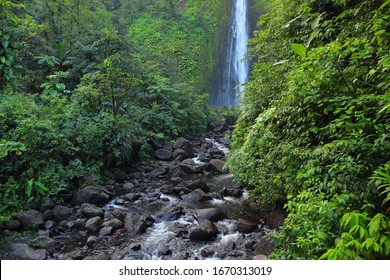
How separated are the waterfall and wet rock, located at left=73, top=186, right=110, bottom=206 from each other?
21.6 meters

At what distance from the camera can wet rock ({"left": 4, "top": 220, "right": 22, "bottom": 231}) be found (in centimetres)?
669

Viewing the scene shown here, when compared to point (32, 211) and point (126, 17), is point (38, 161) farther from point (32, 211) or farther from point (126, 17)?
point (126, 17)

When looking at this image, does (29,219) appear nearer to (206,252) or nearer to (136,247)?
(136,247)

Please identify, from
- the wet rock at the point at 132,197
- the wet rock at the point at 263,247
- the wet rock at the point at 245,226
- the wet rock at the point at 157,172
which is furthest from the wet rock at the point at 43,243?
the wet rock at the point at 157,172

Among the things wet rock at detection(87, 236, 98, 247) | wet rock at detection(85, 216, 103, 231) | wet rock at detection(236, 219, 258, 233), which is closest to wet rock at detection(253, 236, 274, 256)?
wet rock at detection(236, 219, 258, 233)

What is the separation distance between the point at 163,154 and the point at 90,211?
6267 mm

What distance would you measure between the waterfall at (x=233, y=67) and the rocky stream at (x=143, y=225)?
1942cm

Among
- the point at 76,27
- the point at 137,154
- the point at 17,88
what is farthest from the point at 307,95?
the point at 76,27

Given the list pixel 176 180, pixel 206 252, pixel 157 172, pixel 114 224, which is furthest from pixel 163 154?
pixel 206 252

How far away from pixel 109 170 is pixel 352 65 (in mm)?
8401

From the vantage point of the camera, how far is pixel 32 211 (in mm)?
7156

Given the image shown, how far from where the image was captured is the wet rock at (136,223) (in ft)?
23.1

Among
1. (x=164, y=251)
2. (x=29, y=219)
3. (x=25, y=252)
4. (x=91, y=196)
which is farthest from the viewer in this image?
(x=91, y=196)

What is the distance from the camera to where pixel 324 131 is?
4586mm
